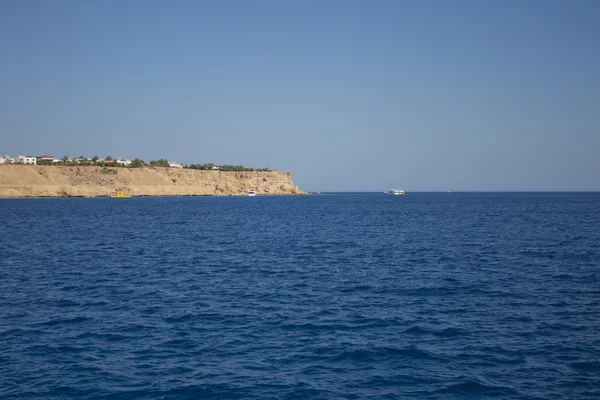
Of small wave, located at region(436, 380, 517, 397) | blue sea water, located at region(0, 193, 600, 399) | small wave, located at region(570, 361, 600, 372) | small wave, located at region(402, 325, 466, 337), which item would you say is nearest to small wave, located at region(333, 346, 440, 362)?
blue sea water, located at region(0, 193, 600, 399)

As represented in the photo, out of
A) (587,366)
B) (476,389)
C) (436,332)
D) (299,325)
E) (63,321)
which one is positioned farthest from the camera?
(63,321)

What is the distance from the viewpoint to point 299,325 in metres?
19.6

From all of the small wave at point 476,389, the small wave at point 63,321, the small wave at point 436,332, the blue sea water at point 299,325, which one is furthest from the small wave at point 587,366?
the small wave at point 63,321

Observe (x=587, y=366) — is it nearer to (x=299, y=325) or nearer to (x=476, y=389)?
(x=476, y=389)

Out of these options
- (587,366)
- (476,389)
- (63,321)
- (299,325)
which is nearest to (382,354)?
(476,389)

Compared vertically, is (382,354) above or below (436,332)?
below

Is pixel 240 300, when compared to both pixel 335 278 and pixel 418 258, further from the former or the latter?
pixel 418 258

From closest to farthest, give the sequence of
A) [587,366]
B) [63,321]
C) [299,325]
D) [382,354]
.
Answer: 1. [587,366]
2. [382,354]
3. [299,325]
4. [63,321]

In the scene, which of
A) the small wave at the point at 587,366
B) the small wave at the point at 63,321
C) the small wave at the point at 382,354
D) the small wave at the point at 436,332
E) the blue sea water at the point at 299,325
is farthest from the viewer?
the small wave at the point at 63,321

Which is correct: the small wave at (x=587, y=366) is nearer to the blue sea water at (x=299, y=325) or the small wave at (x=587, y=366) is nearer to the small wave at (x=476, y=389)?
the blue sea water at (x=299, y=325)

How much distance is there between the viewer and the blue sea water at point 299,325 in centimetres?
1419

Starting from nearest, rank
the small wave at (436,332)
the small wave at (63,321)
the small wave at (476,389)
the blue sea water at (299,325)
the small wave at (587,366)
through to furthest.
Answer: the small wave at (476,389) < the blue sea water at (299,325) < the small wave at (587,366) < the small wave at (436,332) < the small wave at (63,321)

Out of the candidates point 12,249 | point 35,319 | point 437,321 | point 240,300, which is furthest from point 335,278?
point 12,249

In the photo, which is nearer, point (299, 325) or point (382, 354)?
point (382, 354)
